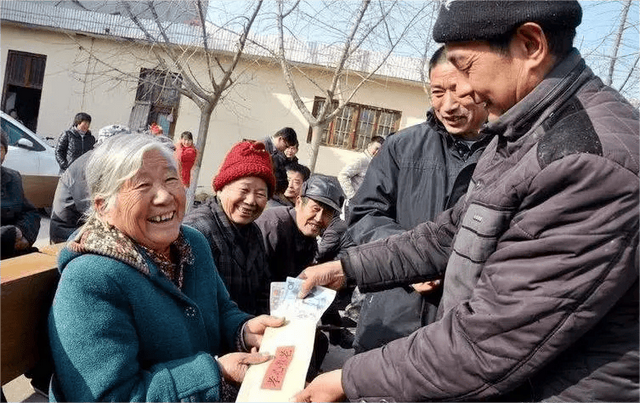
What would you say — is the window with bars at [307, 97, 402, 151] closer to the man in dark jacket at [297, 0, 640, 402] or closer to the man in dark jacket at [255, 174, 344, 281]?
the man in dark jacket at [255, 174, 344, 281]

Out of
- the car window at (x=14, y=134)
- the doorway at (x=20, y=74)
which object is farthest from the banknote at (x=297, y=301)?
the doorway at (x=20, y=74)

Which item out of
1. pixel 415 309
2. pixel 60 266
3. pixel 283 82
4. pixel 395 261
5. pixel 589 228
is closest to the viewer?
pixel 589 228

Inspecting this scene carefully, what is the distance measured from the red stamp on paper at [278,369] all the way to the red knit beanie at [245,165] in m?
1.26

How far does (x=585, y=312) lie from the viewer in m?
1.20

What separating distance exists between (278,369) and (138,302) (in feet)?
1.65

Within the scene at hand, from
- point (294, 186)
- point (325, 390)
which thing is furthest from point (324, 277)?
point (294, 186)

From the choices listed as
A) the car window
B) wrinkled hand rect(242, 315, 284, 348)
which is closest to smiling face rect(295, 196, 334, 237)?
wrinkled hand rect(242, 315, 284, 348)

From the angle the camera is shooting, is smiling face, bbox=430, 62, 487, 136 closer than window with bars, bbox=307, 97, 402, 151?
Yes

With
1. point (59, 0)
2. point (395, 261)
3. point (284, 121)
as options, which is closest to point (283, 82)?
point (284, 121)

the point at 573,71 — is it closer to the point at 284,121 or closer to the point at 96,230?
the point at 96,230

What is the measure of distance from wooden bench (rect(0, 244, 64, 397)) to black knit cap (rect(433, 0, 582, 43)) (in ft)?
4.97

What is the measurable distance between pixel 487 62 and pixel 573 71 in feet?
0.70

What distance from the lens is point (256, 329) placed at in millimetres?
2137

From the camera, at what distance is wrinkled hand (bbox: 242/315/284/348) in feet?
6.88
